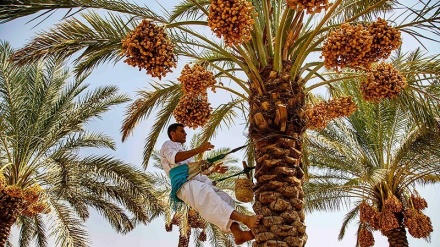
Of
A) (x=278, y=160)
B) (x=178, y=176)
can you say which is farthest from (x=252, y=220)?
(x=178, y=176)

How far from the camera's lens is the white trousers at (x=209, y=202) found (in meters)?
4.47

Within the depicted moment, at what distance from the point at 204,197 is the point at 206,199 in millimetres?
30

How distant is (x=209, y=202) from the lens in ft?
15.1

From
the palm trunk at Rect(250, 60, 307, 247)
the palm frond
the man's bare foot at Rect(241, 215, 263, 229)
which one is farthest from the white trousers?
the palm frond

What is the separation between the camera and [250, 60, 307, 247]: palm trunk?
434cm

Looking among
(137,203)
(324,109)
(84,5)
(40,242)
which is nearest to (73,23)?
(84,5)

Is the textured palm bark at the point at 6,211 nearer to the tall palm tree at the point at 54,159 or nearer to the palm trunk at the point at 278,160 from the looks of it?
the tall palm tree at the point at 54,159

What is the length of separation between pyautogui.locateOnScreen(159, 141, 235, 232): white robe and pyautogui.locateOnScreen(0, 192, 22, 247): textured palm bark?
733 cm

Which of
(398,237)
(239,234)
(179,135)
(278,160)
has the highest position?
(398,237)

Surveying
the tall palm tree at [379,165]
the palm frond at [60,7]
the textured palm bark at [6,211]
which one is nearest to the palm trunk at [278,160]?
the palm frond at [60,7]

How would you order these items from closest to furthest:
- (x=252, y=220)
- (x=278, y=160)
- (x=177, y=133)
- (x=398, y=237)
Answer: (x=252, y=220)
(x=278, y=160)
(x=177, y=133)
(x=398, y=237)

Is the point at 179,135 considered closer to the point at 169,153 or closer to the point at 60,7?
the point at 169,153

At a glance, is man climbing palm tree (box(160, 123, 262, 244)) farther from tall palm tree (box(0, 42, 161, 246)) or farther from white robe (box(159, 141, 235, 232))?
tall palm tree (box(0, 42, 161, 246))

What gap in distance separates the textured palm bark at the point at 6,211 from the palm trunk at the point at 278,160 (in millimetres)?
8058
